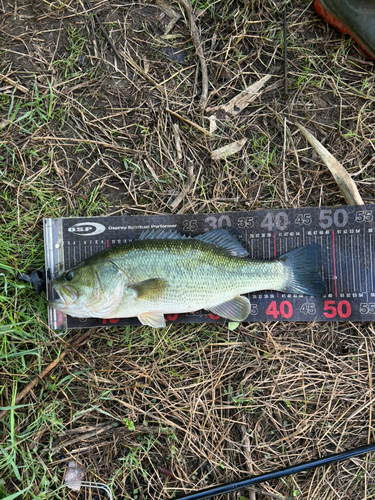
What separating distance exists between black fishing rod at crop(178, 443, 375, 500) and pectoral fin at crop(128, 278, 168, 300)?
1.66 metres

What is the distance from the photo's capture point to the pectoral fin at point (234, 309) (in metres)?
3.07

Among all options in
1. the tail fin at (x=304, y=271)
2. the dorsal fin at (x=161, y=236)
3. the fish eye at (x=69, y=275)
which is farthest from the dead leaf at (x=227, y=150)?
the fish eye at (x=69, y=275)

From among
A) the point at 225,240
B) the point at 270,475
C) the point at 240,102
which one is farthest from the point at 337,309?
the point at 240,102

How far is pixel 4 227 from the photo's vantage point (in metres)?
3.21

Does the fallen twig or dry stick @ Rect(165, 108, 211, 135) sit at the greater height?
dry stick @ Rect(165, 108, 211, 135)

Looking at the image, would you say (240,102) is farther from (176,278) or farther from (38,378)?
(38,378)

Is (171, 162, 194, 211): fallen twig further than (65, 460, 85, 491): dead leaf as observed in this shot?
Yes

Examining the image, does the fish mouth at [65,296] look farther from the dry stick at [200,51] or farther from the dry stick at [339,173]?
the dry stick at [339,173]

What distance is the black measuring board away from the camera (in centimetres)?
318

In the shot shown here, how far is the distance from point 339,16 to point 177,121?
6.04ft

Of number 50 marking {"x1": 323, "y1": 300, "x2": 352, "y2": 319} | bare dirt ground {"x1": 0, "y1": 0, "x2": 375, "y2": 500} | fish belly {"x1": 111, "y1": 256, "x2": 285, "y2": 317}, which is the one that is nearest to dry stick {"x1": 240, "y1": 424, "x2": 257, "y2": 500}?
bare dirt ground {"x1": 0, "y1": 0, "x2": 375, "y2": 500}

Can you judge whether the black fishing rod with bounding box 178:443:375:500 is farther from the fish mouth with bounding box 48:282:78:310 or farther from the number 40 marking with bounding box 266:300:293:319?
the fish mouth with bounding box 48:282:78:310

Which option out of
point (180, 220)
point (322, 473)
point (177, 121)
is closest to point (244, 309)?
point (180, 220)

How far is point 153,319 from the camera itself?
299cm
